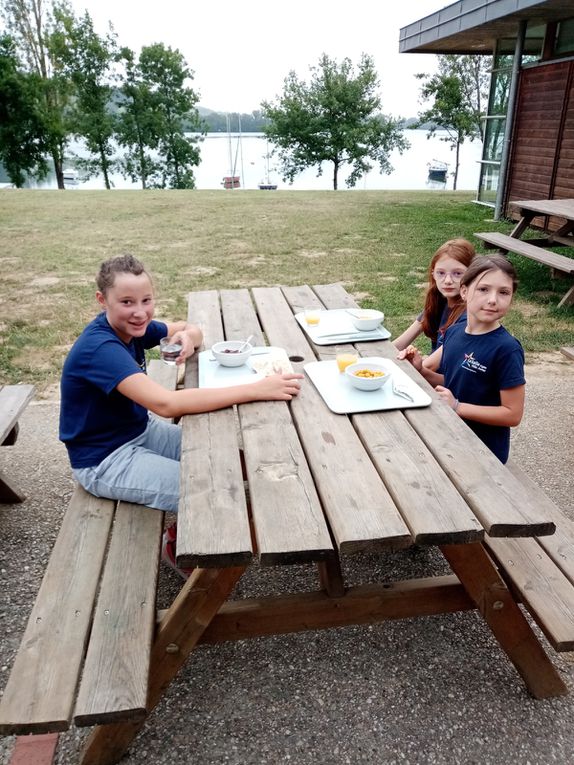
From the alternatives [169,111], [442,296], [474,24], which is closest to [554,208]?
[442,296]

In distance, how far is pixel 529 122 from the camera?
1033 cm

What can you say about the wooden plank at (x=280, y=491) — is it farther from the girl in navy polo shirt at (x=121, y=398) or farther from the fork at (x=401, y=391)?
the fork at (x=401, y=391)

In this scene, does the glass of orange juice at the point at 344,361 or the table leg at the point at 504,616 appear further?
the glass of orange juice at the point at 344,361

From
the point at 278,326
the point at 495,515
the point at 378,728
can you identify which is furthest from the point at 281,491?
the point at 278,326

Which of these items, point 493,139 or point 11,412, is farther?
point 493,139

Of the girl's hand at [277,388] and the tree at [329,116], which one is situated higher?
the tree at [329,116]

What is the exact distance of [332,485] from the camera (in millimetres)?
1570

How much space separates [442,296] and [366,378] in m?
1.31

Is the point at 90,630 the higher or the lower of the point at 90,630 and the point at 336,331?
the lower

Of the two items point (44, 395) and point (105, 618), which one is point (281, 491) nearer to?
point (105, 618)

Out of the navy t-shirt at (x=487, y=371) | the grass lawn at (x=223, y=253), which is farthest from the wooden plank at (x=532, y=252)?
the navy t-shirt at (x=487, y=371)

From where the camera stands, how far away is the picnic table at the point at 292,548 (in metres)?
1.38

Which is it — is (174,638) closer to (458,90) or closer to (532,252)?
(532,252)

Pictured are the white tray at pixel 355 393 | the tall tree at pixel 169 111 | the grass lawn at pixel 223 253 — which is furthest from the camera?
the tall tree at pixel 169 111
